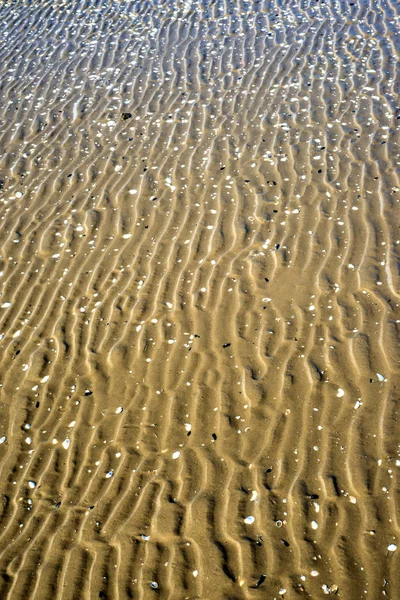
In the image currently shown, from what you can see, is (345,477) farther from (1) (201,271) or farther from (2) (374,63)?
(2) (374,63)

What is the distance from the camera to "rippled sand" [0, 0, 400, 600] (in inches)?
144

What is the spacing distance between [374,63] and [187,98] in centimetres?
289

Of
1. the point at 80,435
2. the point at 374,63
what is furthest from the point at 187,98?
the point at 80,435

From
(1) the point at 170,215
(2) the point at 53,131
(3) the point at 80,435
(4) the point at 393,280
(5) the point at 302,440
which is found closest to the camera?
(5) the point at 302,440

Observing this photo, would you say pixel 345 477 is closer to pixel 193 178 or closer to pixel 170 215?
pixel 170 215

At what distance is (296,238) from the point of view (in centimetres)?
580

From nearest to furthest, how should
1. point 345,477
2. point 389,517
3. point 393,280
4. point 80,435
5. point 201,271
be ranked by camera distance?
point 389,517 → point 345,477 → point 80,435 → point 393,280 → point 201,271

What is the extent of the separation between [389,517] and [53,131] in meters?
6.87

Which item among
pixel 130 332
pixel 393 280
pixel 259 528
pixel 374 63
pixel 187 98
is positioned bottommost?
pixel 259 528

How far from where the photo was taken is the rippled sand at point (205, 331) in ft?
12.0

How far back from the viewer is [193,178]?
691 cm

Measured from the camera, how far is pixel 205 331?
5055 mm

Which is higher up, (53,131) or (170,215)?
(53,131)

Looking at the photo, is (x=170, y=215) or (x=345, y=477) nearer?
(x=345, y=477)
